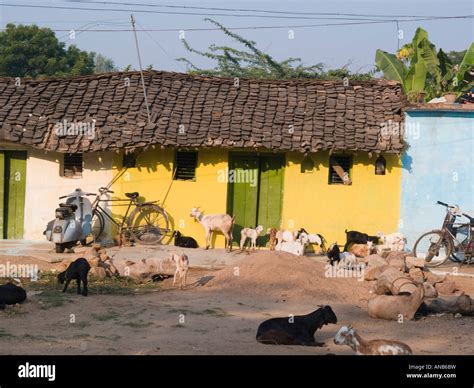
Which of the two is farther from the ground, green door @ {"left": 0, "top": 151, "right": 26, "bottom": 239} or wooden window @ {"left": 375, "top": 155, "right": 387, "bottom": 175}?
wooden window @ {"left": 375, "top": 155, "right": 387, "bottom": 175}

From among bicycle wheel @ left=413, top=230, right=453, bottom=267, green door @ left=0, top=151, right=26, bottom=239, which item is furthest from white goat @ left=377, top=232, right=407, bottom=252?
green door @ left=0, top=151, right=26, bottom=239

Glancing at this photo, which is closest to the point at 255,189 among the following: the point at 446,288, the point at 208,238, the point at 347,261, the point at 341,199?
the point at 208,238

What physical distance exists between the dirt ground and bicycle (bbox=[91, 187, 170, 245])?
304 cm

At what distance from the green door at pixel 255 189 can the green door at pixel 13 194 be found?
4.76 m

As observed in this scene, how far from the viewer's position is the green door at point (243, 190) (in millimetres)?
19438

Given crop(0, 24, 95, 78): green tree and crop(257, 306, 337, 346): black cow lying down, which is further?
crop(0, 24, 95, 78): green tree

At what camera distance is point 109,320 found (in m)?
11.5

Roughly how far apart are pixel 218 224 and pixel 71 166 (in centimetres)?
377

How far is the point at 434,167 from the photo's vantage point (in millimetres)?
18891

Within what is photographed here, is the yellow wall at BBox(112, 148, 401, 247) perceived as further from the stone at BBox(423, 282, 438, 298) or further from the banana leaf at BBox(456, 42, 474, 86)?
the stone at BBox(423, 282, 438, 298)

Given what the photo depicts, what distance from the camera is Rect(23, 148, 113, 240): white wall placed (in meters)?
19.3

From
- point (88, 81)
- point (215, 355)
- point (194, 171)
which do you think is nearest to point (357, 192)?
point (194, 171)
